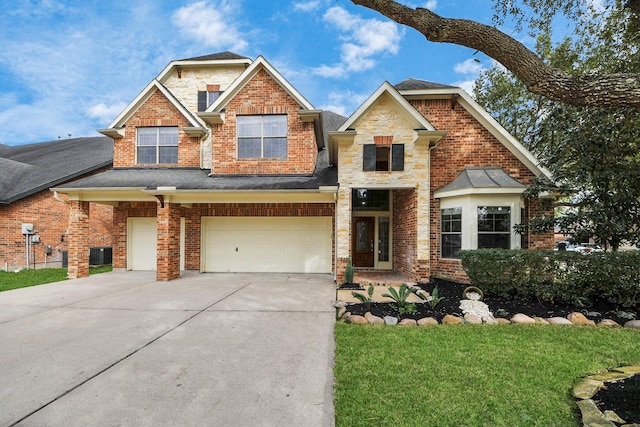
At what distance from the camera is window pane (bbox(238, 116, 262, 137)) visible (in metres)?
10.8

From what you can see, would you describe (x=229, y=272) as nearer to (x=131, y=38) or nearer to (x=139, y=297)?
(x=139, y=297)

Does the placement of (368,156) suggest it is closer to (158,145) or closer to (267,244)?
(267,244)

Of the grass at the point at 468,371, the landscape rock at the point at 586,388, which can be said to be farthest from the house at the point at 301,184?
the landscape rock at the point at 586,388

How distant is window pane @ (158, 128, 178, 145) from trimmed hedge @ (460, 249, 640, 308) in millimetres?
11819

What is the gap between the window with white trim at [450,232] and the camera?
30.3 ft

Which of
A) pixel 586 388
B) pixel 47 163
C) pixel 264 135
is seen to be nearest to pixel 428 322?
pixel 586 388

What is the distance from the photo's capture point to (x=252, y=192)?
9156 mm

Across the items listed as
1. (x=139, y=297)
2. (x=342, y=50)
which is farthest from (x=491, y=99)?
(x=139, y=297)

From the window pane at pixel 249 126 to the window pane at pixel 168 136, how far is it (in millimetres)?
2976

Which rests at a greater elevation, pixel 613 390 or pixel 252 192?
pixel 252 192

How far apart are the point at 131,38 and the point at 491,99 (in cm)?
2001

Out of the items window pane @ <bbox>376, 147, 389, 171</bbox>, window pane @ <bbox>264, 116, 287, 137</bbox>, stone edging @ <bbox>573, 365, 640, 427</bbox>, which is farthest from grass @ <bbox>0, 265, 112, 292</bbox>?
stone edging @ <bbox>573, 365, 640, 427</bbox>

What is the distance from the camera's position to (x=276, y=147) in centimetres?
1077

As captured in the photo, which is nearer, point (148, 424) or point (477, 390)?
point (148, 424)
